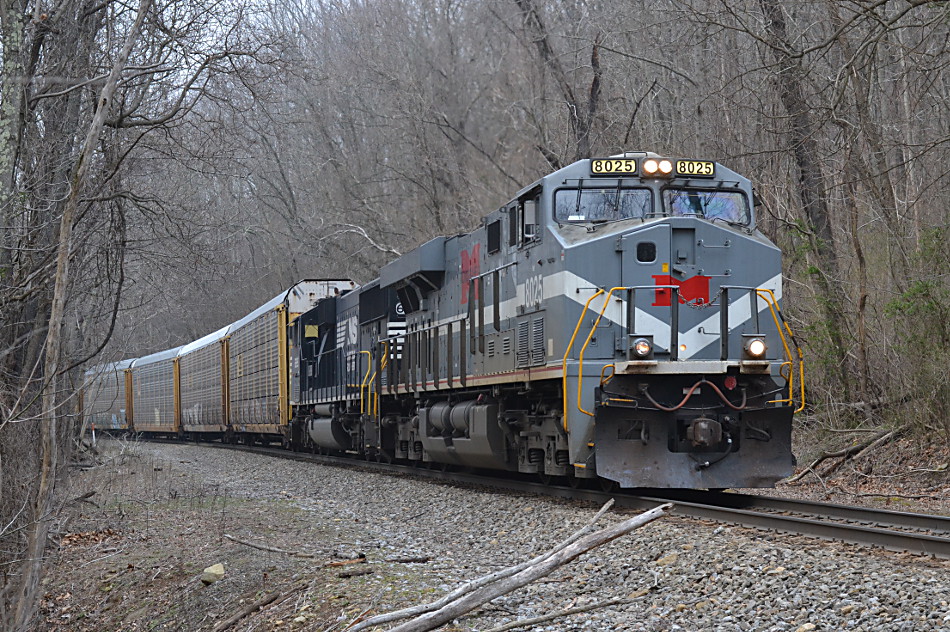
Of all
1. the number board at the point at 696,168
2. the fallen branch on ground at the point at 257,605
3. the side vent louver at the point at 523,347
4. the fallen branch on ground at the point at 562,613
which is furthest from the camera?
the side vent louver at the point at 523,347

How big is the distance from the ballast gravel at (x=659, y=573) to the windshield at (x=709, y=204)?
10.4ft

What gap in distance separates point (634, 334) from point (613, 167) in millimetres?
1822

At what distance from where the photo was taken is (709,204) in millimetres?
10484

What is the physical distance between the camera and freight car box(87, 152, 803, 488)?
9.58m

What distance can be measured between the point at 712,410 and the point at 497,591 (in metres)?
4.77

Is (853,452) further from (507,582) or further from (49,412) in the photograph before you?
(49,412)

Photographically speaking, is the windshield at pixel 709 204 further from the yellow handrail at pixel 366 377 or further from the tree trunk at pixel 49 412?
the yellow handrail at pixel 366 377

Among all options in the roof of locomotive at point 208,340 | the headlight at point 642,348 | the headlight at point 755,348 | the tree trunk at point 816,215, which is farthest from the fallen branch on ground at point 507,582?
the roof of locomotive at point 208,340

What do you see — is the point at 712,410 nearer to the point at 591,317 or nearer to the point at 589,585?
the point at 591,317

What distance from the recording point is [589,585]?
20.5 ft

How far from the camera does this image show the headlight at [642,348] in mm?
9578

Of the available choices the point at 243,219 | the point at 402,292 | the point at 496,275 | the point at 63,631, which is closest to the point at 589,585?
the point at 63,631

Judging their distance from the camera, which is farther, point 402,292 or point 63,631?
point 402,292

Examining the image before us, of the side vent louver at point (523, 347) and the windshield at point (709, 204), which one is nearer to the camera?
the windshield at point (709, 204)
